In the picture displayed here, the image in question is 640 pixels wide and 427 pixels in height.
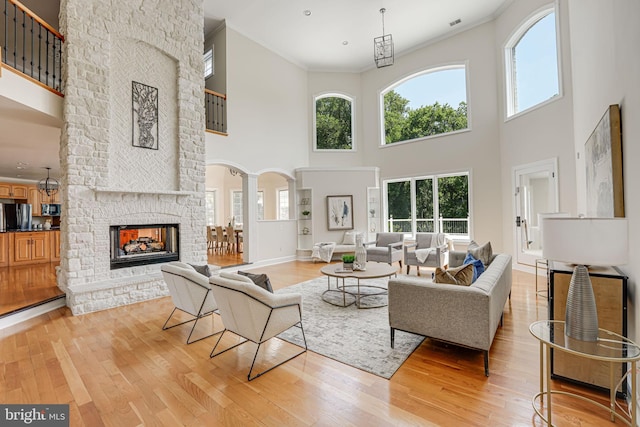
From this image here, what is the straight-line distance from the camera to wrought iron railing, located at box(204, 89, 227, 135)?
6.98 meters

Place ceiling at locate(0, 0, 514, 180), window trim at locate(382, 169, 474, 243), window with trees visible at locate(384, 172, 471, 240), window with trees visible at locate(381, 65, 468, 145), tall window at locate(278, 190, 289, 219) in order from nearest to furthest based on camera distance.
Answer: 1. ceiling at locate(0, 0, 514, 180)
2. window trim at locate(382, 169, 474, 243)
3. window with trees visible at locate(384, 172, 471, 240)
4. window with trees visible at locate(381, 65, 468, 145)
5. tall window at locate(278, 190, 289, 219)

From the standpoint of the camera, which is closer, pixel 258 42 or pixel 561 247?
pixel 561 247

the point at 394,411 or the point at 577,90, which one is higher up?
the point at 577,90

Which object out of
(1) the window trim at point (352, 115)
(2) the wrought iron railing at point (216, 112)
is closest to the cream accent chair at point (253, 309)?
(2) the wrought iron railing at point (216, 112)

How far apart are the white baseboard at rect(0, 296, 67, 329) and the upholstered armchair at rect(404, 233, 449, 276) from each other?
234 inches

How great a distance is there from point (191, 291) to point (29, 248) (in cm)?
700

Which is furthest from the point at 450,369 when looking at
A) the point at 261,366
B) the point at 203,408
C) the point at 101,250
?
the point at 101,250

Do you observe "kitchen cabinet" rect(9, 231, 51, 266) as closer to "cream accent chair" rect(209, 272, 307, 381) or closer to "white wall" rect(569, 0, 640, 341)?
"cream accent chair" rect(209, 272, 307, 381)

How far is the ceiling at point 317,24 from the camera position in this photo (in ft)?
20.3

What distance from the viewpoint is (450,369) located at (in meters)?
2.54

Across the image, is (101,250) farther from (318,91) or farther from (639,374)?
(318,91)

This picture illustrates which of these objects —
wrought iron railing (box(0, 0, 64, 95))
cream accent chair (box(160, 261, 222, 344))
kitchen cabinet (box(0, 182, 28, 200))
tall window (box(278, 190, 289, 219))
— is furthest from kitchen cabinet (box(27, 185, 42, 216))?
cream accent chair (box(160, 261, 222, 344))

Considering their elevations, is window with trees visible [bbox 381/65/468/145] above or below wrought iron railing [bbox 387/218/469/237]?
above

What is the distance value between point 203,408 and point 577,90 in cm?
611
